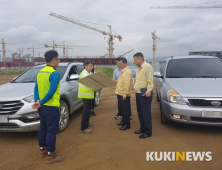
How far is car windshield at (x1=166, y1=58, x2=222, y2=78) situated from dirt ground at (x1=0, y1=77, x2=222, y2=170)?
1297 mm

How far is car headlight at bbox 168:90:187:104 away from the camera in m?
3.54

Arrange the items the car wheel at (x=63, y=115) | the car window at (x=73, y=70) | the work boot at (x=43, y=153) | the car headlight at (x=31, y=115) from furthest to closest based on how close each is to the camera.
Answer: the car window at (x=73, y=70) → the car wheel at (x=63, y=115) → the car headlight at (x=31, y=115) → the work boot at (x=43, y=153)

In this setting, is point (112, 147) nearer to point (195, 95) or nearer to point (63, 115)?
point (63, 115)

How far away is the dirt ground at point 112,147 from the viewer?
2686 mm

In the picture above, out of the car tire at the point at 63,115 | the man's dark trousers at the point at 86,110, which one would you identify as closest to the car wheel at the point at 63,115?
the car tire at the point at 63,115

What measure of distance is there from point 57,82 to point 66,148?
4.67 feet

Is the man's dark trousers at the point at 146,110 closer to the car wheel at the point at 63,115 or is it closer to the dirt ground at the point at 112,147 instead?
the dirt ground at the point at 112,147

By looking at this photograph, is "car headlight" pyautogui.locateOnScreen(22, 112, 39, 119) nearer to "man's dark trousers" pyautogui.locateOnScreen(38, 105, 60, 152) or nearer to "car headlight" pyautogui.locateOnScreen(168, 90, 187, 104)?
"man's dark trousers" pyautogui.locateOnScreen(38, 105, 60, 152)

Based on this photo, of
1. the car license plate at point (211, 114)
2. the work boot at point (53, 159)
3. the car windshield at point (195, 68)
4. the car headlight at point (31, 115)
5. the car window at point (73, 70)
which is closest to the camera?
the work boot at point (53, 159)

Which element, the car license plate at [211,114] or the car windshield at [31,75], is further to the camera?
the car windshield at [31,75]

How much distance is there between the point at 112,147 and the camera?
3.25 meters

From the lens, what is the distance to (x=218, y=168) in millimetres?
2516

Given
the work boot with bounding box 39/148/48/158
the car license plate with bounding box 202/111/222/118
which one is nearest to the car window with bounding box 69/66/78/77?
the work boot with bounding box 39/148/48/158

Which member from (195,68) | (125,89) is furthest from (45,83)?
(195,68)
